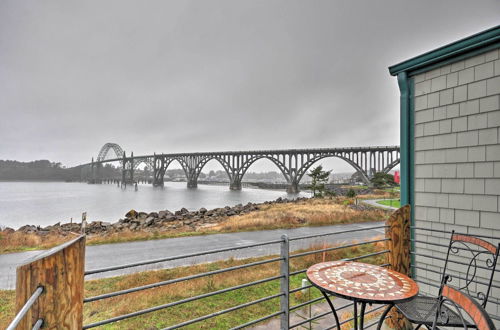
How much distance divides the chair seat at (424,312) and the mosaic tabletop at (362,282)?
0.27 metres

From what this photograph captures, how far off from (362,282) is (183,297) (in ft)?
13.6

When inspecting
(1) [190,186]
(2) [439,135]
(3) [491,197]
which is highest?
(2) [439,135]

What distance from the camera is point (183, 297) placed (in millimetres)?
5129

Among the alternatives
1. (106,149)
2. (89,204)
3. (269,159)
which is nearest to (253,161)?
(269,159)

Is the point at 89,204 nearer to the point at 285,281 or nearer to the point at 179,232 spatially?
the point at 179,232

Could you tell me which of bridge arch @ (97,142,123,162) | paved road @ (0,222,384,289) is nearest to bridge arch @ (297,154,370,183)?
paved road @ (0,222,384,289)

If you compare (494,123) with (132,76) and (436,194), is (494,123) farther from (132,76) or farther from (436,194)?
(132,76)

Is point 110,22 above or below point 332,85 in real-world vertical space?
above

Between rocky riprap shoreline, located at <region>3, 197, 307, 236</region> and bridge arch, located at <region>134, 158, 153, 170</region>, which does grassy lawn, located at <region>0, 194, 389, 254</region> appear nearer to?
rocky riprap shoreline, located at <region>3, 197, 307, 236</region>

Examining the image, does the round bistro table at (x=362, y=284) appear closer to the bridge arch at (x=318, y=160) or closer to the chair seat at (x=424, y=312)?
the chair seat at (x=424, y=312)

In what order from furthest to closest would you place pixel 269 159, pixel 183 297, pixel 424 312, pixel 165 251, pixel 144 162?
1. pixel 144 162
2. pixel 269 159
3. pixel 165 251
4. pixel 183 297
5. pixel 424 312

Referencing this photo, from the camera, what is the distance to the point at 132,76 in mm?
48969

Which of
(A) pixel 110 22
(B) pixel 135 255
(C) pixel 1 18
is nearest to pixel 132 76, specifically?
(A) pixel 110 22

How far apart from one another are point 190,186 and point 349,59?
71359mm
